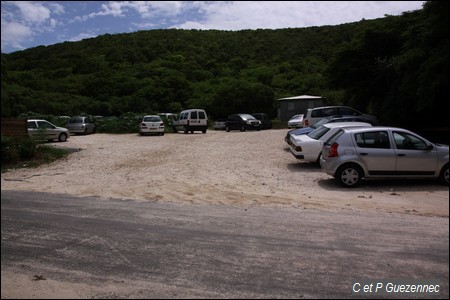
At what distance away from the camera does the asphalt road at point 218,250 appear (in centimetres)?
405

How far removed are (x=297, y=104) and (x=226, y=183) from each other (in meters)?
34.6

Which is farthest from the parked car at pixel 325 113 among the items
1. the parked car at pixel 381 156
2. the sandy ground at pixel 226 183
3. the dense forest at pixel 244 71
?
the parked car at pixel 381 156

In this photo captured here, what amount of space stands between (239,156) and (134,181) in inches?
247

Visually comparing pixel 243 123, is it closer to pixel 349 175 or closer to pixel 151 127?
pixel 151 127

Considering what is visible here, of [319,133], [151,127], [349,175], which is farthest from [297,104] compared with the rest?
[349,175]

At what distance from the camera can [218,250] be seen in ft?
16.8

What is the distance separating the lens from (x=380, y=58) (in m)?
24.5

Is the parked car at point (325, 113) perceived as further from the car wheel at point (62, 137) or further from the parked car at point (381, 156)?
the car wheel at point (62, 137)

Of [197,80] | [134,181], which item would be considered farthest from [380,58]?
[197,80]

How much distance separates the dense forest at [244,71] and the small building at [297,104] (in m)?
3.01

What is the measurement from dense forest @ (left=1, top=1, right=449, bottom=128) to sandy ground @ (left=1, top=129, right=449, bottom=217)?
6.81ft

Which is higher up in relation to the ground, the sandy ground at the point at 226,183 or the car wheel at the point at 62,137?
the car wheel at the point at 62,137

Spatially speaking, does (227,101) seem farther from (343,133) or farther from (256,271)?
(256,271)

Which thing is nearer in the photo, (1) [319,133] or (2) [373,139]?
(2) [373,139]
